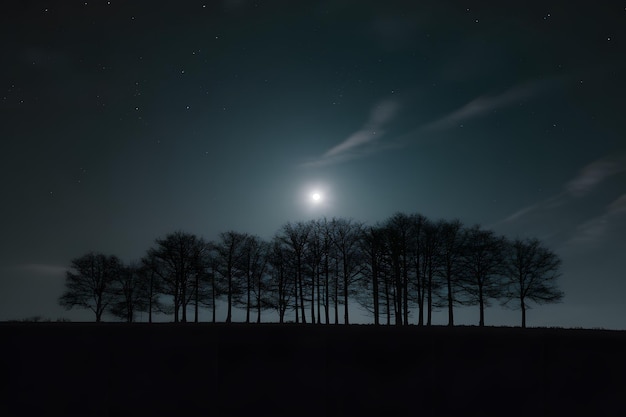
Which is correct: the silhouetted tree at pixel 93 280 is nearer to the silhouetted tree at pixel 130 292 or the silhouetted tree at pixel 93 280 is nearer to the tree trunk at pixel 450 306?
the silhouetted tree at pixel 130 292

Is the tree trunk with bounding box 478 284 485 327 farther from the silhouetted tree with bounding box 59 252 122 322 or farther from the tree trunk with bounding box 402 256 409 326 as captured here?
the silhouetted tree with bounding box 59 252 122 322

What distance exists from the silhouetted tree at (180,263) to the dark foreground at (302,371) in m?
47.1

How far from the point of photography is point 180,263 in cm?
5075

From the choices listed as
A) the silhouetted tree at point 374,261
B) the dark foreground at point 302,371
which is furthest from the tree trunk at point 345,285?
the dark foreground at point 302,371

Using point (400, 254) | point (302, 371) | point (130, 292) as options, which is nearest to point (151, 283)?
point (130, 292)

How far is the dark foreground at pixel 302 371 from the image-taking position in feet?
15.1

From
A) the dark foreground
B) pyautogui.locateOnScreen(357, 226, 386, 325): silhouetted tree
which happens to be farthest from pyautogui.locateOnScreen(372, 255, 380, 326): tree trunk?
the dark foreground

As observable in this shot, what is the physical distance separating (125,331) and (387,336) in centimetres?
272

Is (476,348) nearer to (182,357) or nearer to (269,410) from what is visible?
(269,410)

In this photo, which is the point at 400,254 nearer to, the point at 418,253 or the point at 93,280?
the point at 418,253

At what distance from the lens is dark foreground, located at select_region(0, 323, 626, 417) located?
461 centimetres

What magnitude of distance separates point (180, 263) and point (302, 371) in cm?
4828

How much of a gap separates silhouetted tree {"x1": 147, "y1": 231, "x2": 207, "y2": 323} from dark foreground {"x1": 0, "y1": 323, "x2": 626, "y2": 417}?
155 feet

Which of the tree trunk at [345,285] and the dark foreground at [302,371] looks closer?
the dark foreground at [302,371]
